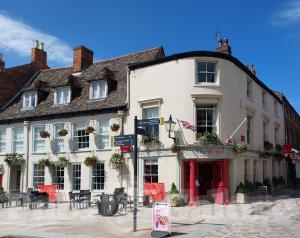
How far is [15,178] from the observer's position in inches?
1113

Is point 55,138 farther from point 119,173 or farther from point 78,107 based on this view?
point 119,173

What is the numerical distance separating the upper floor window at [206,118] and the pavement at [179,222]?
154 inches

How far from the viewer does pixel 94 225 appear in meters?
14.8

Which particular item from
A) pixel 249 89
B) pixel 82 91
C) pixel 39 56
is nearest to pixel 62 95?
pixel 82 91

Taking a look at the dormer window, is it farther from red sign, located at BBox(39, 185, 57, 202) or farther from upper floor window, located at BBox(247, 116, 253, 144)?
upper floor window, located at BBox(247, 116, 253, 144)

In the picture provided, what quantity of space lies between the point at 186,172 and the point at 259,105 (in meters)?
8.79

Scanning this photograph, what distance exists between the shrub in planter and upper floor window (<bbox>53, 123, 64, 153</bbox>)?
2607mm

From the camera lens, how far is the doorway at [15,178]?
2788 centimetres

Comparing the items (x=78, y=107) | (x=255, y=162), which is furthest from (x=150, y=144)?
(x=255, y=162)

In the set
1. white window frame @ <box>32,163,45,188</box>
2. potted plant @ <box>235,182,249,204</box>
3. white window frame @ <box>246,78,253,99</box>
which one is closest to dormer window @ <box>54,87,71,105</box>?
white window frame @ <box>32,163,45,188</box>

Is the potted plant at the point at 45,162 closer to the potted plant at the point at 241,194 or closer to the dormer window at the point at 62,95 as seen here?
the dormer window at the point at 62,95

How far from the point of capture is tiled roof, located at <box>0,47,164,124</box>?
80.5 ft

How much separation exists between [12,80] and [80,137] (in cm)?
913

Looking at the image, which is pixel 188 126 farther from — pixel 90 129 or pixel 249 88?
pixel 249 88
